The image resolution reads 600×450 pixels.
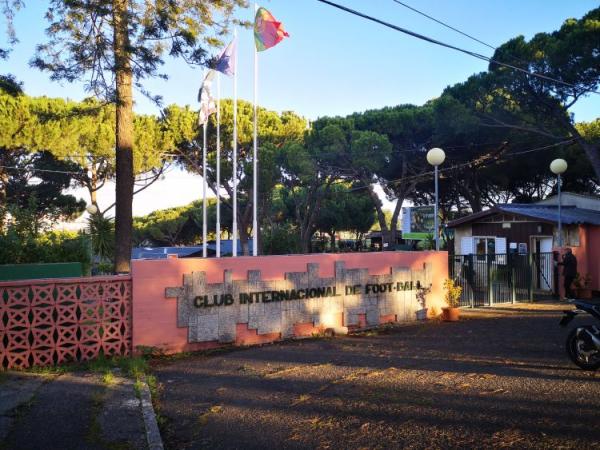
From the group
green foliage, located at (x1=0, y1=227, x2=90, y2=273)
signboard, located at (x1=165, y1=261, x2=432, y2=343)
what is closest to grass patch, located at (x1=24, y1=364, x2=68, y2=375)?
signboard, located at (x1=165, y1=261, x2=432, y2=343)

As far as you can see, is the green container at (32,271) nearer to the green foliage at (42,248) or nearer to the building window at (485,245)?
the green foliage at (42,248)

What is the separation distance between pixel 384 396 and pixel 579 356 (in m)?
3.00

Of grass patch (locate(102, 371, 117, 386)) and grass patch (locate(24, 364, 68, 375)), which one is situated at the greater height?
grass patch (locate(24, 364, 68, 375))

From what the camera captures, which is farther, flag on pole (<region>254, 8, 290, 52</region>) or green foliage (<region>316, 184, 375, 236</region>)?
green foliage (<region>316, 184, 375, 236</region>)

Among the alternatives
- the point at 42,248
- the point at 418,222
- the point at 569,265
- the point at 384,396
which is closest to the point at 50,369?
the point at 384,396

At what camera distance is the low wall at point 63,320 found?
7.09 meters

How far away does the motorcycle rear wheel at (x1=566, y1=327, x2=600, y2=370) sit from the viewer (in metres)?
6.75

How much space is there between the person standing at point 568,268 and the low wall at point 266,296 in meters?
5.55

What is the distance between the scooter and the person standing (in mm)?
8455

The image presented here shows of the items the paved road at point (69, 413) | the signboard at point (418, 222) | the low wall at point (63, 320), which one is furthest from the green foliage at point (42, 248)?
the signboard at point (418, 222)

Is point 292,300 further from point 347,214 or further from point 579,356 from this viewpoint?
point 347,214

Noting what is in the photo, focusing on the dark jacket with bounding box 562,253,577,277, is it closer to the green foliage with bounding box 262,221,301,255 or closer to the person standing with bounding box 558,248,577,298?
the person standing with bounding box 558,248,577,298

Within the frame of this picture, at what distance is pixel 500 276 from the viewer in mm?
14359

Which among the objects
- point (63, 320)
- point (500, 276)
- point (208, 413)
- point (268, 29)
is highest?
point (268, 29)
